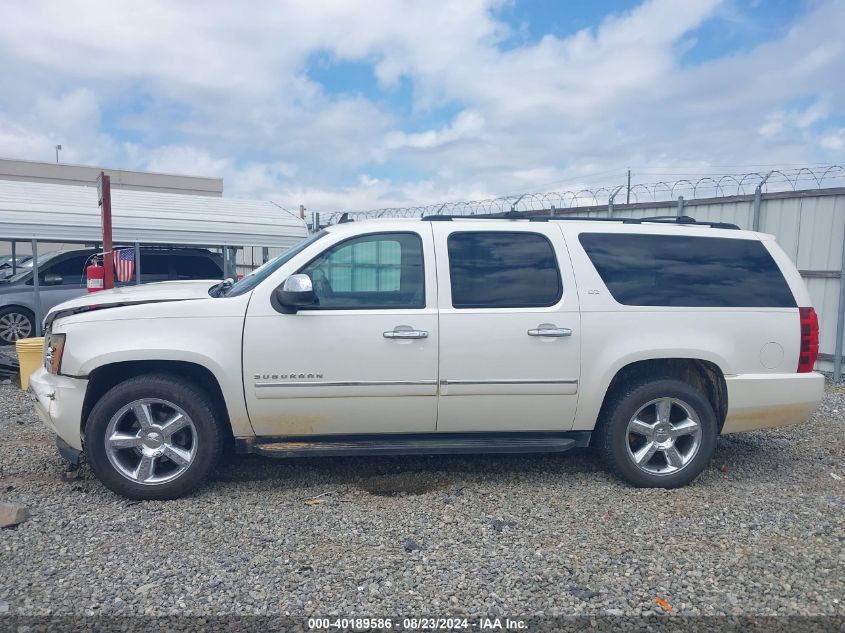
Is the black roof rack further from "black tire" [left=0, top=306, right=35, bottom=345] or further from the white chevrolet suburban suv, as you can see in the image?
"black tire" [left=0, top=306, right=35, bottom=345]

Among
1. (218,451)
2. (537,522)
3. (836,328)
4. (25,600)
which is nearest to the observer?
(25,600)

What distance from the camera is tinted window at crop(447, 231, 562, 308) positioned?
14.9 feet

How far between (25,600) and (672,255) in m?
4.35

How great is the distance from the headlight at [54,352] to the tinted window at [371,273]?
1591 millimetres

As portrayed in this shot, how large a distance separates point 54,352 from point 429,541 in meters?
2.66

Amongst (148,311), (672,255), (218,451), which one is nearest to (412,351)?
(218,451)

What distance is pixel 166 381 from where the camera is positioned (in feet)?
14.2

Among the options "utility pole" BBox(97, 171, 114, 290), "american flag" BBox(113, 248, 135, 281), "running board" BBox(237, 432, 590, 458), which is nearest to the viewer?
"running board" BBox(237, 432, 590, 458)

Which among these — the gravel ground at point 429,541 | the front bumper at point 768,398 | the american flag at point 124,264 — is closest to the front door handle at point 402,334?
the gravel ground at point 429,541

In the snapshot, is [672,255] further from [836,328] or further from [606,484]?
[836,328]

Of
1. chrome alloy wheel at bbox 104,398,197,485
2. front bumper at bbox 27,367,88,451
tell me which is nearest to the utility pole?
front bumper at bbox 27,367,88,451

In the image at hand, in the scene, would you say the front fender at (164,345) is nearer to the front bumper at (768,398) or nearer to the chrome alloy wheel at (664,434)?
the chrome alloy wheel at (664,434)

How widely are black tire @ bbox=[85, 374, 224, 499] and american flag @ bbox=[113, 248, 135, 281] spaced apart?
751cm

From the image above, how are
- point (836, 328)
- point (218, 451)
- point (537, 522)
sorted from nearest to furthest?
point (537, 522) < point (218, 451) < point (836, 328)
